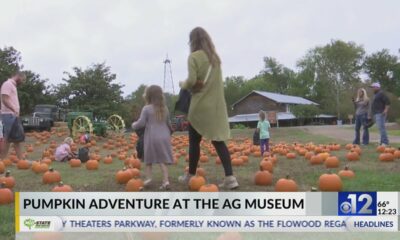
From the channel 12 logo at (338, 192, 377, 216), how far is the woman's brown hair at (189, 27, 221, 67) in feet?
8.25

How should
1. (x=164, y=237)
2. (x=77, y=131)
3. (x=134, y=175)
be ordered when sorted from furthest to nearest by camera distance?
(x=77, y=131)
(x=134, y=175)
(x=164, y=237)

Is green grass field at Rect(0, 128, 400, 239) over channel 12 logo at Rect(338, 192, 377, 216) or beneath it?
beneath

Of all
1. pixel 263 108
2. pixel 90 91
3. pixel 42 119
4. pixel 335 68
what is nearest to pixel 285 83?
pixel 335 68

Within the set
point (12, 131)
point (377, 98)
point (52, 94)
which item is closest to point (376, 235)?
point (12, 131)

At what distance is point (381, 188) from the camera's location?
587 cm

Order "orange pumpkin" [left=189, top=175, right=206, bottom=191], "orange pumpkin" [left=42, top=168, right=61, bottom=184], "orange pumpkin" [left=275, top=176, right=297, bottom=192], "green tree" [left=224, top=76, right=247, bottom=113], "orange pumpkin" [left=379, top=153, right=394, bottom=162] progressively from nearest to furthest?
1. "orange pumpkin" [left=275, top=176, right=297, bottom=192]
2. "orange pumpkin" [left=189, top=175, right=206, bottom=191]
3. "orange pumpkin" [left=42, top=168, right=61, bottom=184]
4. "orange pumpkin" [left=379, top=153, right=394, bottom=162]
5. "green tree" [left=224, top=76, right=247, bottom=113]

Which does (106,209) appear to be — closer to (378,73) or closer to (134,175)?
(134,175)

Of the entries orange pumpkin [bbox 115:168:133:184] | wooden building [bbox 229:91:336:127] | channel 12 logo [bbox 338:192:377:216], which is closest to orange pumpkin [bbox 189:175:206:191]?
orange pumpkin [bbox 115:168:133:184]

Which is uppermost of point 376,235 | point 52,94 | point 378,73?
point 378,73

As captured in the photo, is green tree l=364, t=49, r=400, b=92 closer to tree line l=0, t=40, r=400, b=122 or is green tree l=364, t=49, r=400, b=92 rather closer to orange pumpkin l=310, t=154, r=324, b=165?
tree line l=0, t=40, r=400, b=122

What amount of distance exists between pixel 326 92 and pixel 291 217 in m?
87.0

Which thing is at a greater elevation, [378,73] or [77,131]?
[378,73]

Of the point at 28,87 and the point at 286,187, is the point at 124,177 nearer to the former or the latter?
the point at 286,187

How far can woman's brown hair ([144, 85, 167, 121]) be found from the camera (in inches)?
267
